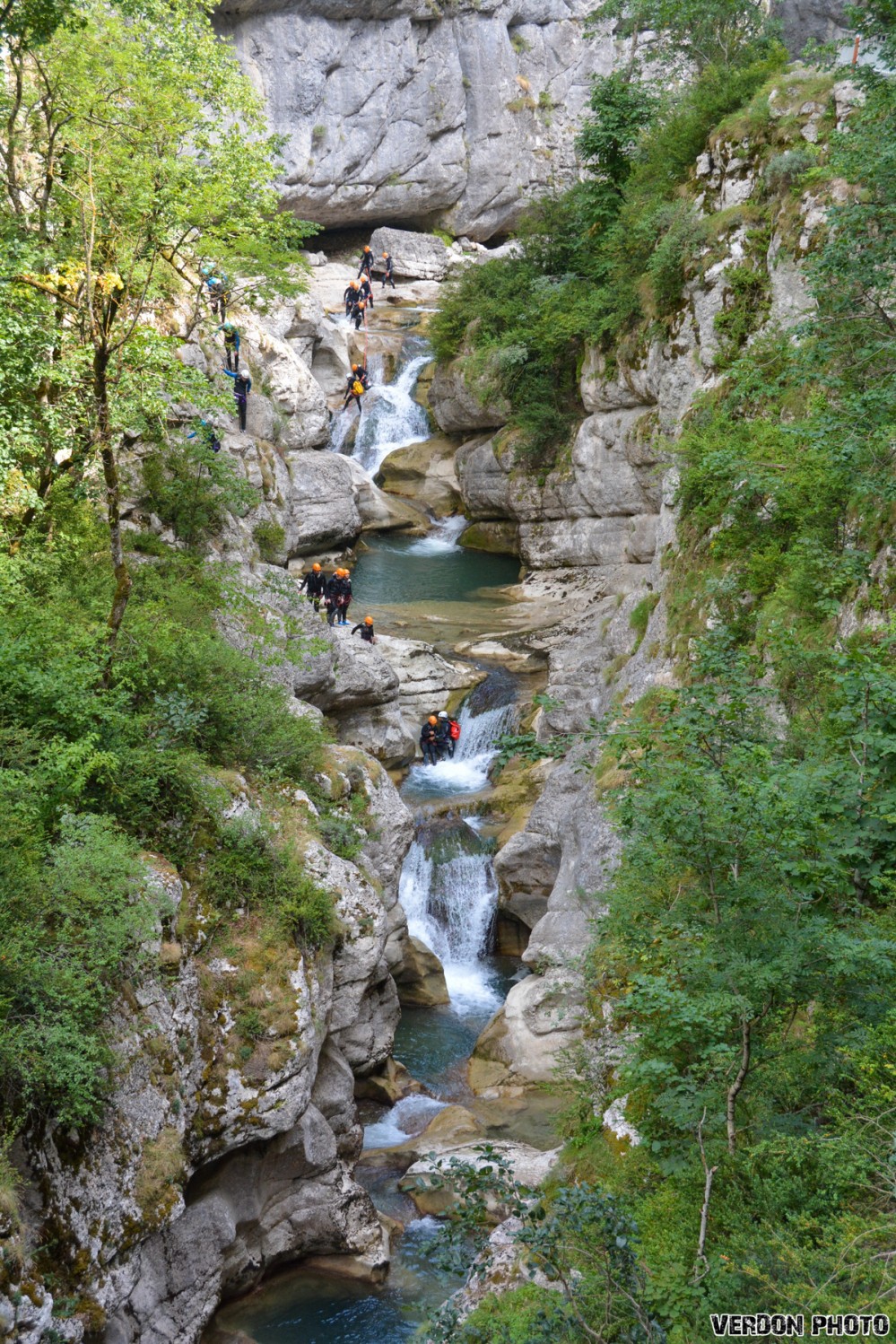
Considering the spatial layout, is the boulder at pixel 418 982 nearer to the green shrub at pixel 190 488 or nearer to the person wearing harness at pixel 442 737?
the person wearing harness at pixel 442 737

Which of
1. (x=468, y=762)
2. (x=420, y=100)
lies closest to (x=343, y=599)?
(x=468, y=762)

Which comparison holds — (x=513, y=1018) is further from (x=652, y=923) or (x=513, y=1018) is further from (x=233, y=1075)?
(x=652, y=923)

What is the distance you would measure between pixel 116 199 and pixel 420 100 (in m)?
35.9

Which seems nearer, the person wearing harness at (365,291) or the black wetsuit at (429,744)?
the black wetsuit at (429,744)

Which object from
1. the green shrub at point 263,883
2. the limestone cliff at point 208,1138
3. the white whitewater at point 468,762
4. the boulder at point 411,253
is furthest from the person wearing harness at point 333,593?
the boulder at point 411,253

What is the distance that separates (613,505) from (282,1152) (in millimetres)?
19244

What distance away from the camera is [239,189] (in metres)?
13.4

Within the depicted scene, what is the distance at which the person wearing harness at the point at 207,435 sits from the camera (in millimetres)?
13602

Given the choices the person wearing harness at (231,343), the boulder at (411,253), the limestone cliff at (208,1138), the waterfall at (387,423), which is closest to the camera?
the limestone cliff at (208,1138)

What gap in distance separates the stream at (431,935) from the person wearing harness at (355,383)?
593 mm

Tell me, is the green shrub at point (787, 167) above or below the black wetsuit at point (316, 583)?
above

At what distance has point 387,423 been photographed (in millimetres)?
31984

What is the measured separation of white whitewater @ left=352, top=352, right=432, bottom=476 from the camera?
31.7 meters

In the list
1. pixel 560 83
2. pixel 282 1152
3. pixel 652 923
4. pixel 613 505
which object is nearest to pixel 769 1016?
pixel 652 923
